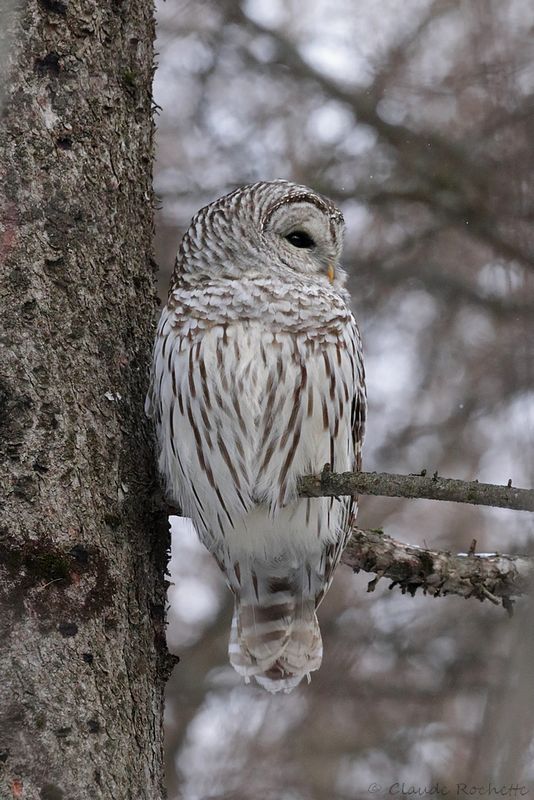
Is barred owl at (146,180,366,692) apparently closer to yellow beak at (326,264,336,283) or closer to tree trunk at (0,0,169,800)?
yellow beak at (326,264,336,283)

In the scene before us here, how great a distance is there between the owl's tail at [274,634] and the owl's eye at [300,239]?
1175 millimetres

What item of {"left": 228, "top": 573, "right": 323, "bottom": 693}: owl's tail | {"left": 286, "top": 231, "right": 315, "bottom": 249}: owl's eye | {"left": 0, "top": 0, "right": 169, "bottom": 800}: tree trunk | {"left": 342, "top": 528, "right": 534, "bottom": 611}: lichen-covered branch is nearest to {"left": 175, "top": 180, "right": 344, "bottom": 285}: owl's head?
{"left": 286, "top": 231, "right": 315, "bottom": 249}: owl's eye

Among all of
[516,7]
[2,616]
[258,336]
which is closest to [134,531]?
[2,616]

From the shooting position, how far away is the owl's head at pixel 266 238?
3.57 meters

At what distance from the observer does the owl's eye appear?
12.4 ft

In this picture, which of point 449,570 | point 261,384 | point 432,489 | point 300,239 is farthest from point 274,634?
point 432,489

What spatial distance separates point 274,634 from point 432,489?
1.59 meters

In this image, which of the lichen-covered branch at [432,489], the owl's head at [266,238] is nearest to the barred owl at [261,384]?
the owl's head at [266,238]

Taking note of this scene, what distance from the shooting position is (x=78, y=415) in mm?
2824

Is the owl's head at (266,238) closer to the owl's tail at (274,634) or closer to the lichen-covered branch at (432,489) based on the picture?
the lichen-covered branch at (432,489)

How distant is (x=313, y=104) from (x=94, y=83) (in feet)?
11.4

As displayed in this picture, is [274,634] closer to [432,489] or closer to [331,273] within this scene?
[331,273]

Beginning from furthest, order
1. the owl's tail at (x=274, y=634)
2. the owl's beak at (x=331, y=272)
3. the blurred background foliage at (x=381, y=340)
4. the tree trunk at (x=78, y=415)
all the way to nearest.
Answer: the blurred background foliage at (x=381, y=340)
the owl's tail at (x=274, y=634)
the owl's beak at (x=331, y=272)
the tree trunk at (x=78, y=415)

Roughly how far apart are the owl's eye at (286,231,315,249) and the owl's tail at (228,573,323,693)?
117cm
